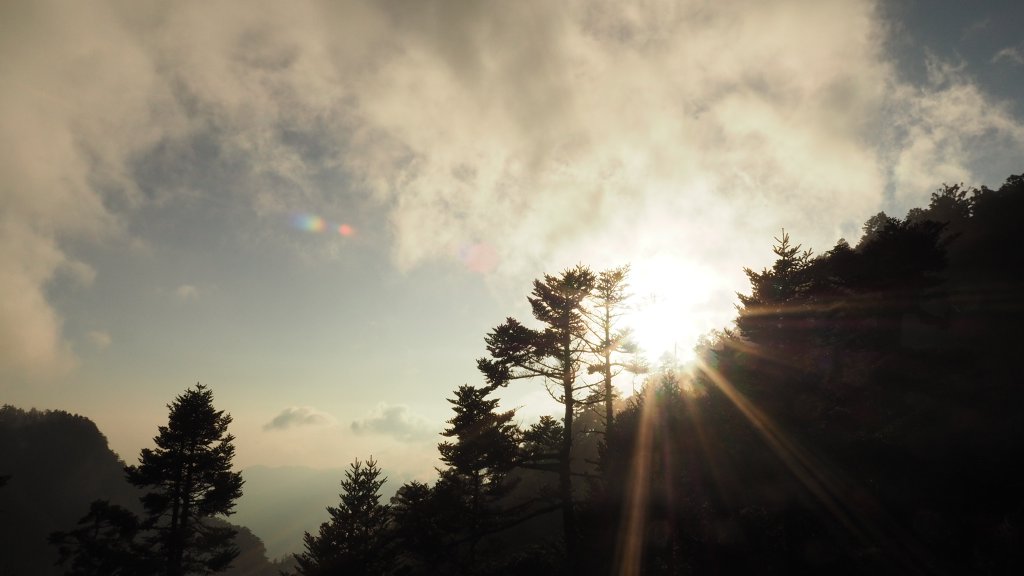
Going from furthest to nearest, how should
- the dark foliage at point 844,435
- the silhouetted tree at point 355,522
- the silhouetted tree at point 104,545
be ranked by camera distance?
the silhouetted tree at point 355,522 < the silhouetted tree at point 104,545 < the dark foliage at point 844,435

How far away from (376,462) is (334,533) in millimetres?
6161

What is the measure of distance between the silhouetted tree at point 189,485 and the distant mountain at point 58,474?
113 meters

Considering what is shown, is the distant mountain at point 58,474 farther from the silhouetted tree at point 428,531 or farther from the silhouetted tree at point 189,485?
the silhouetted tree at point 428,531

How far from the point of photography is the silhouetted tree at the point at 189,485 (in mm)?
24156

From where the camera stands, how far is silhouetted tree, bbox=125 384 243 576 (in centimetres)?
2416

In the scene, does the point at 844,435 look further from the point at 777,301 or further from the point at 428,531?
the point at 428,531

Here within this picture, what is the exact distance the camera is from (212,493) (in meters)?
25.3

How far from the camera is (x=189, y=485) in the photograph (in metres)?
25.0

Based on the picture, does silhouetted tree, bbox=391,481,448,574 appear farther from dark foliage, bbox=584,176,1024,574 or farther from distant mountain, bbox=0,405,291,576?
distant mountain, bbox=0,405,291,576

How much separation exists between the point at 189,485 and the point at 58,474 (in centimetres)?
16346

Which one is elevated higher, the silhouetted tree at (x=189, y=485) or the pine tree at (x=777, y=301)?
the pine tree at (x=777, y=301)

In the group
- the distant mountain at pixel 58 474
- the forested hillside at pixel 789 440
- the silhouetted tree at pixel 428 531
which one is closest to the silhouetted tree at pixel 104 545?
the forested hillside at pixel 789 440

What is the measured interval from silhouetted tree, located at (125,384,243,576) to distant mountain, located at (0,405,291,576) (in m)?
Result: 113

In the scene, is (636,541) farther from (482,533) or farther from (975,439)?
(975,439)
